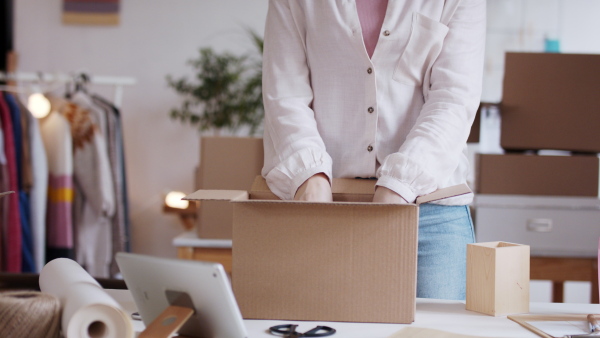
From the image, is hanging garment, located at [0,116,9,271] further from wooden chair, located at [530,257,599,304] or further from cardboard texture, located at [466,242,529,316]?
cardboard texture, located at [466,242,529,316]

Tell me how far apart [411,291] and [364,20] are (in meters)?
0.56

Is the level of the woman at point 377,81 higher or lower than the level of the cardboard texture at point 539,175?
higher

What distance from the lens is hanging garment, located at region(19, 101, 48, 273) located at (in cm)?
250

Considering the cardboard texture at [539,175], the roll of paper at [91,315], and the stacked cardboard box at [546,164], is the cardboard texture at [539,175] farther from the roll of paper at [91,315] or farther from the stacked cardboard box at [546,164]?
the roll of paper at [91,315]

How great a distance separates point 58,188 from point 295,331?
2.15m

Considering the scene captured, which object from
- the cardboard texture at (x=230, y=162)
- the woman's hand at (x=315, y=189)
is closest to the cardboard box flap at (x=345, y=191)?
the woman's hand at (x=315, y=189)

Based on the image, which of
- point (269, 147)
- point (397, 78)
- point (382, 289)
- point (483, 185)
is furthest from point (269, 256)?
point (483, 185)

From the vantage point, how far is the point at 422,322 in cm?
80

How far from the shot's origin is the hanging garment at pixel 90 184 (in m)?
2.74

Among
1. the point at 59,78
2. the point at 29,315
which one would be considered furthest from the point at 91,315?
the point at 59,78

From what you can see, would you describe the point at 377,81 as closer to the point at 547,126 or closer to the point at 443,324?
the point at 443,324

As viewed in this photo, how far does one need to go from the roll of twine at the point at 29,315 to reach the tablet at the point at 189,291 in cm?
9

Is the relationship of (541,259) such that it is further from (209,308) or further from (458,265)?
(209,308)

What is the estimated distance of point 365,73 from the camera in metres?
1.12
